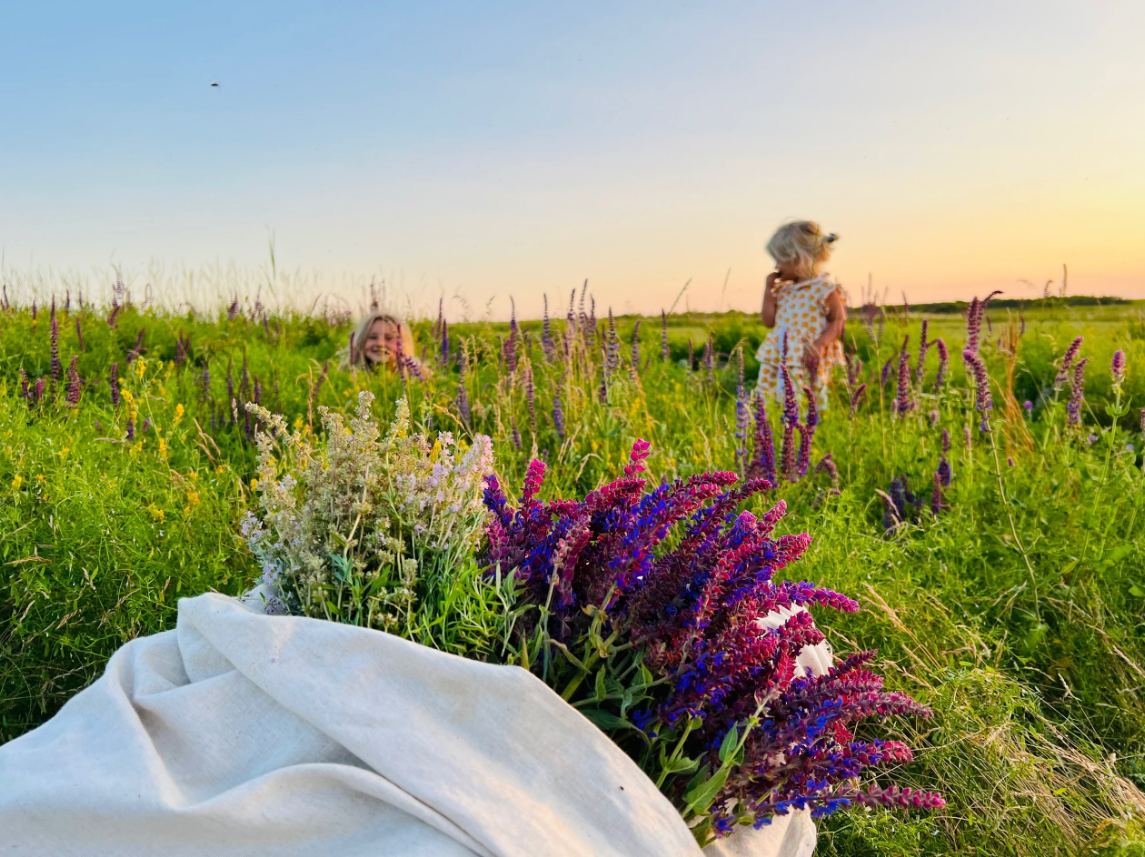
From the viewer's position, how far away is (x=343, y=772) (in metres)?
1.38

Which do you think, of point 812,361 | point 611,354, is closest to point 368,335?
point 611,354

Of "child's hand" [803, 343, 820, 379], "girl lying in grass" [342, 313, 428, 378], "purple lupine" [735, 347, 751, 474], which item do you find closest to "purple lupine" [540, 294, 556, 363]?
"girl lying in grass" [342, 313, 428, 378]

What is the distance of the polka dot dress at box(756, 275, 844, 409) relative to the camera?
6.59m

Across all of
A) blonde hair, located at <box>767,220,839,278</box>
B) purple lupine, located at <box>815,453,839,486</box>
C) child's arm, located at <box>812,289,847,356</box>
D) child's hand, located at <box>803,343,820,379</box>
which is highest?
blonde hair, located at <box>767,220,839,278</box>

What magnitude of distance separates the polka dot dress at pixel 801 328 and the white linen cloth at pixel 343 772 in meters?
5.30

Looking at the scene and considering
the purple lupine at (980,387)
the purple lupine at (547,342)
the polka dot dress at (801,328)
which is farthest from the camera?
the polka dot dress at (801,328)

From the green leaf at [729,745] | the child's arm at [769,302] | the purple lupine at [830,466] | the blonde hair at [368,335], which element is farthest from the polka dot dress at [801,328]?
the green leaf at [729,745]

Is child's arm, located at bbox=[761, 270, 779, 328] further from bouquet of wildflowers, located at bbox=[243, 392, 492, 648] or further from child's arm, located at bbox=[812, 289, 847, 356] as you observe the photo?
bouquet of wildflowers, located at bbox=[243, 392, 492, 648]

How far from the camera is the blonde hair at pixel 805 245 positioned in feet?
22.5

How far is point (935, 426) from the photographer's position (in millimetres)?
4234

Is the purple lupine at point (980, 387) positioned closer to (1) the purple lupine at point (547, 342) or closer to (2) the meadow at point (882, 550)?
(2) the meadow at point (882, 550)

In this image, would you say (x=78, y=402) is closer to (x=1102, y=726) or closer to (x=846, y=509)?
(x=846, y=509)

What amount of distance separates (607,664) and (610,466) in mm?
2254

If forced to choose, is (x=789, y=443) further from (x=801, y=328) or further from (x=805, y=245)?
(x=805, y=245)
